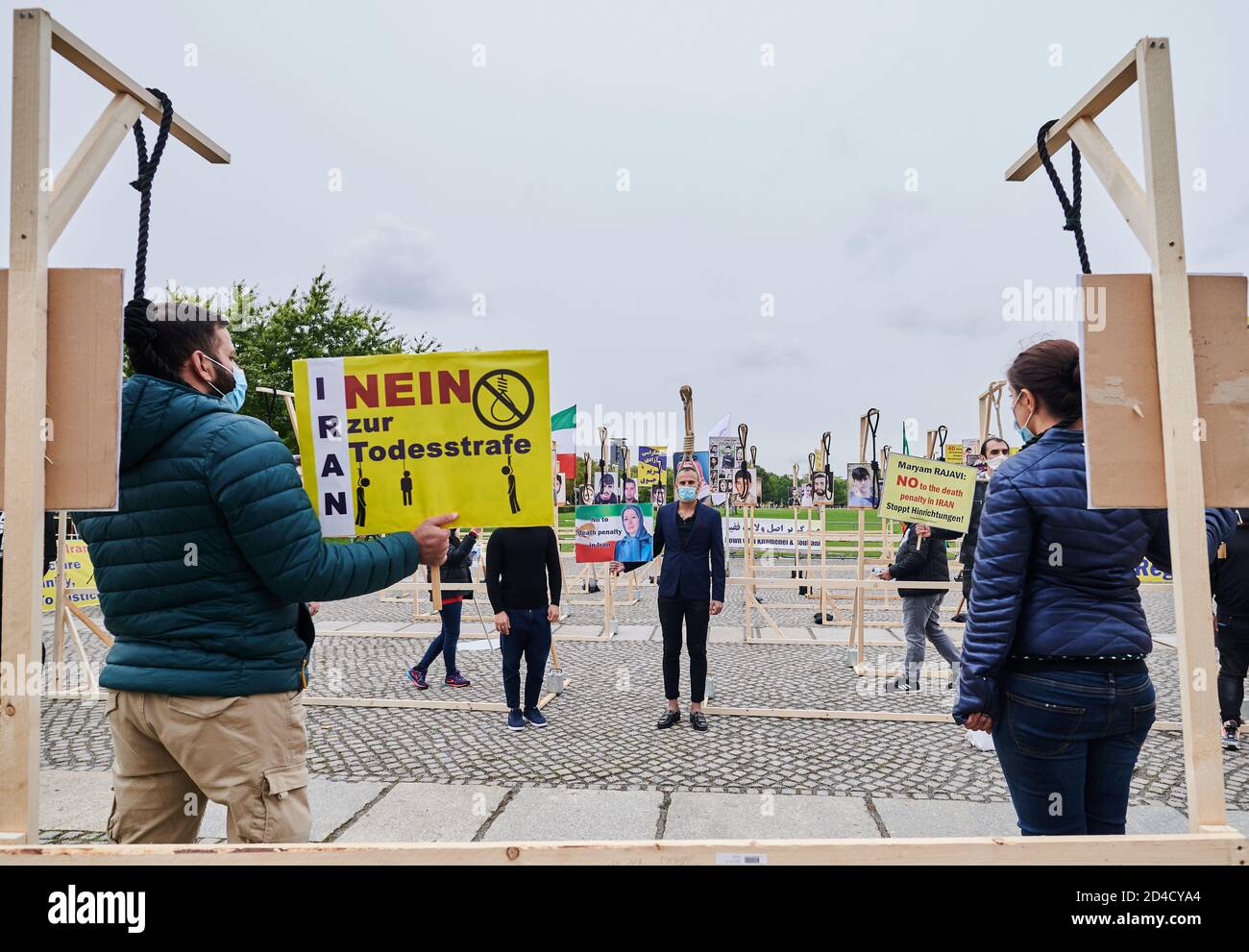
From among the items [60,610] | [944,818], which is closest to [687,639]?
[944,818]

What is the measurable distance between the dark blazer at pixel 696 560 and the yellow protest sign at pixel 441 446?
3587mm

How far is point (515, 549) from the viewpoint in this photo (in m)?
5.89

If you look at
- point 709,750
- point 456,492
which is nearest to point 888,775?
point 709,750

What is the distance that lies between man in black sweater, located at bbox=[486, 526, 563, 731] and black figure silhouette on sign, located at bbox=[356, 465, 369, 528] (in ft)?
11.6

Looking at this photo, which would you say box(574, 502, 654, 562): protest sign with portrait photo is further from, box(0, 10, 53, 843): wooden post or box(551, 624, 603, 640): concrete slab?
box(0, 10, 53, 843): wooden post

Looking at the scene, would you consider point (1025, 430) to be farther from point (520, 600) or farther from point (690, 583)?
point (520, 600)

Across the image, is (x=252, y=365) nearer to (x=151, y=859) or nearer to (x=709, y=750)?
(x=709, y=750)

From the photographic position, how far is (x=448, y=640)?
23.6ft

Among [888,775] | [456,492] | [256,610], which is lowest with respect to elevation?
[888,775]

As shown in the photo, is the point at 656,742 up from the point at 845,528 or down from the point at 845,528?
down

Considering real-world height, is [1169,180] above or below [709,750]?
above

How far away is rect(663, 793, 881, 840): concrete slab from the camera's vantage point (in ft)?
13.0

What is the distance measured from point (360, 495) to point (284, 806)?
0.94 meters
